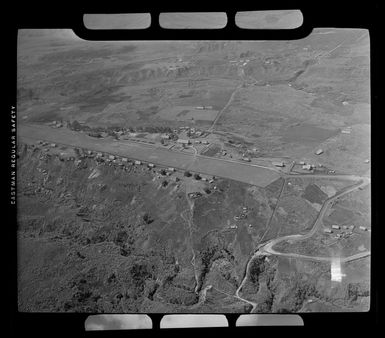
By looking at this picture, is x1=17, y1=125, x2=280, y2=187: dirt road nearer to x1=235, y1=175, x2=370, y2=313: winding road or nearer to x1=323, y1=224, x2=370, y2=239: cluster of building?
x1=235, y1=175, x2=370, y2=313: winding road

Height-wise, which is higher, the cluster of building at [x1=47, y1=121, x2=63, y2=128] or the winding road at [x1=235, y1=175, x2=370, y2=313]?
the cluster of building at [x1=47, y1=121, x2=63, y2=128]

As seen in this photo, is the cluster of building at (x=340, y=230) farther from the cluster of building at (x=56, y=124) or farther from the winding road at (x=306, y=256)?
the cluster of building at (x=56, y=124)

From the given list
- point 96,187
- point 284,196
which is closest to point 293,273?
point 284,196

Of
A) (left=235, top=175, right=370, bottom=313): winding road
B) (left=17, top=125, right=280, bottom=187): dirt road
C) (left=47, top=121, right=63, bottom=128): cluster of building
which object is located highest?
(left=47, top=121, right=63, bottom=128): cluster of building

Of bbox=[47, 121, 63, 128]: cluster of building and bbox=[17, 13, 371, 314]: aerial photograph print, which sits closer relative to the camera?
bbox=[17, 13, 371, 314]: aerial photograph print

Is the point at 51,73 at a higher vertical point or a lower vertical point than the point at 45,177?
higher

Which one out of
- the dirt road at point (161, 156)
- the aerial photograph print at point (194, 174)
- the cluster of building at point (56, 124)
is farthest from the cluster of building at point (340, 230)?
the cluster of building at point (56, 124)

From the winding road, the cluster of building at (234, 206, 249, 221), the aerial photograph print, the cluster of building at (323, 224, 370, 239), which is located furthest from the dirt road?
the cluster of building at (323, 224, 370, 239)

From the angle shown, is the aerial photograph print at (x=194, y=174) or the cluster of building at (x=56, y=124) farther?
the cluster of building at (x=56, y=124)

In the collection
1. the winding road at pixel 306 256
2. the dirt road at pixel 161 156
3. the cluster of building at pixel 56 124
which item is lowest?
the winding road at pixel 306 256

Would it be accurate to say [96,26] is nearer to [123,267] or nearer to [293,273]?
[123,267]

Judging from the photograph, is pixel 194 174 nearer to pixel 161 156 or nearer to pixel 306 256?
pixel 161 156
